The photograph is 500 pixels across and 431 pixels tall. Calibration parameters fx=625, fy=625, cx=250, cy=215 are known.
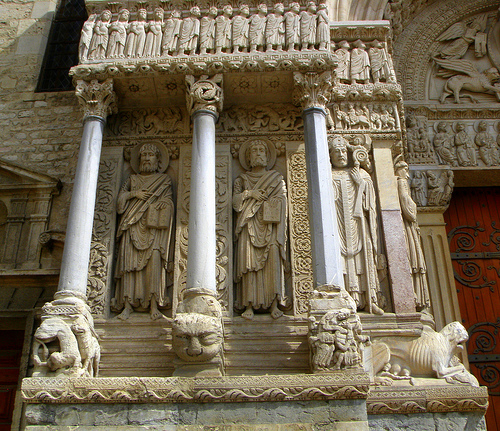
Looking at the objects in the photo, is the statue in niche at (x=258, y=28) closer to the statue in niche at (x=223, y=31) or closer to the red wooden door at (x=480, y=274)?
the statue in niche at (x=223, y=31)

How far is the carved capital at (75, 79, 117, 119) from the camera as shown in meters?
7.96

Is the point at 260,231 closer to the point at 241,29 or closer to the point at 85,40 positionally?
the point at 241,29

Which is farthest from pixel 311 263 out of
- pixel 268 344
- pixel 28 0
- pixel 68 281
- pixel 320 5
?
pixel 28 0

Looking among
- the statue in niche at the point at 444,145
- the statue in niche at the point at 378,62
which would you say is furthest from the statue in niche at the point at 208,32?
the statue in niche at the point at 444,145

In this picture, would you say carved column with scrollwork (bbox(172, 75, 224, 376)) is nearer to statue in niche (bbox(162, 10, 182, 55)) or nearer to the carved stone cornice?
the carved stone cornice

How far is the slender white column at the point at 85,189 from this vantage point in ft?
22.6

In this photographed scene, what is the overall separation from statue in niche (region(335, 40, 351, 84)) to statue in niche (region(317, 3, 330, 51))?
76cm

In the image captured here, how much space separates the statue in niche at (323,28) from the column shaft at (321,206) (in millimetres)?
898

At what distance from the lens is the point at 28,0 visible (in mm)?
11438

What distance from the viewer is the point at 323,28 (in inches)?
322

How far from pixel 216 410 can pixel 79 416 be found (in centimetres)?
128

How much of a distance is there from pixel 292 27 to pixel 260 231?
9.09 ft

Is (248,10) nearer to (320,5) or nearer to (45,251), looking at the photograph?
(320,5)

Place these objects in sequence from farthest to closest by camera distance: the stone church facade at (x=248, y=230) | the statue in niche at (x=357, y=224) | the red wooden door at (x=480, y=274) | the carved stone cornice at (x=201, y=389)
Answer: the red wooden door at (x=480, y=274) < the statue in niche at (x=357, y=224) < the stone church facade at (x=248, y=230) < the carved stone cornice at (x=201, y=389)
